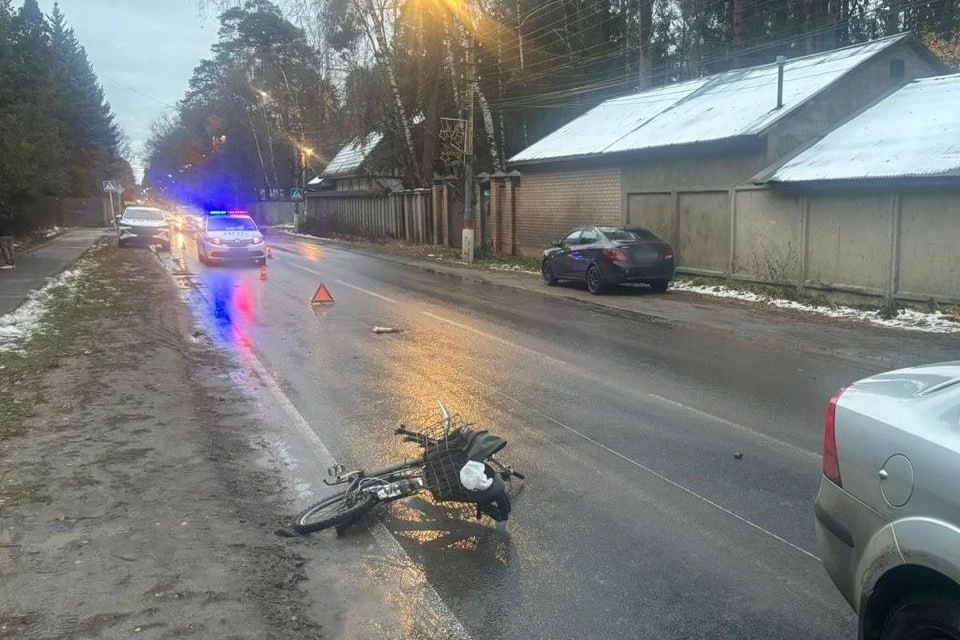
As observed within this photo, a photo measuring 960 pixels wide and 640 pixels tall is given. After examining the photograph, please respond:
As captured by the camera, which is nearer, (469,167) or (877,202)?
(877,202)

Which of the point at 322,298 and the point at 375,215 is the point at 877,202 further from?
the point at 375,215

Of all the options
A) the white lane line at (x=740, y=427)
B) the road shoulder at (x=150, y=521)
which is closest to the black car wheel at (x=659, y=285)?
the white lane line at (x=740, y=427)

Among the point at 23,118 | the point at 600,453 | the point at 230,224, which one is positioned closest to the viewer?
the point at 600,453

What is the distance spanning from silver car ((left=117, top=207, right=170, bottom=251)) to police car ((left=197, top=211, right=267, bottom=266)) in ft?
25.3

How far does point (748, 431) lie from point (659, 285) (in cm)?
1149

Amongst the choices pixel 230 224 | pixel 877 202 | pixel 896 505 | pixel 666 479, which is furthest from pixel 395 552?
pixel 230 224

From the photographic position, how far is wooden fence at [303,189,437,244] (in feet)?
113

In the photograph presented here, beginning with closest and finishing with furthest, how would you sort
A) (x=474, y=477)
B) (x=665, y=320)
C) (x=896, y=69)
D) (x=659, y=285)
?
(x=474, y=477)
(x=665, y=320)
(x=659, y=285)
(x=896, y=69)

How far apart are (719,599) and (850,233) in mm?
12973

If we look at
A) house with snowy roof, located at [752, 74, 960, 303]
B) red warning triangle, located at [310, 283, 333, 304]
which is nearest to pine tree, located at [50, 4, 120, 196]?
red warning triangle, located at [310, 283, 333, 304]

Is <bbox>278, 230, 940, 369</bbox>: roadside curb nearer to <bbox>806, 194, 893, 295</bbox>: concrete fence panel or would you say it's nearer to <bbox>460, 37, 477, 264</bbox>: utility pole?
<bbox>460, 37, 477, 264</bbox>: utility pole

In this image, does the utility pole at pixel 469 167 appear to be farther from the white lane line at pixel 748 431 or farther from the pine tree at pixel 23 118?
the white lane line at pixel 748 431

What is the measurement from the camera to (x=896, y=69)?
18.8 metres

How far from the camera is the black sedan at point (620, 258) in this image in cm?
1734
